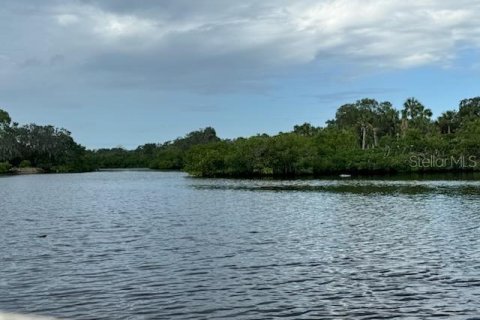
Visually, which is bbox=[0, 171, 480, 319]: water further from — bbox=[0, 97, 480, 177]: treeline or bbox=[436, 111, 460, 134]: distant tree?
bbox=[436, 111, 460, 134]: distant tree

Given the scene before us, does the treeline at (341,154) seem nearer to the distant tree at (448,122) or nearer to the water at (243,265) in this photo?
the distant tree at (448,122)

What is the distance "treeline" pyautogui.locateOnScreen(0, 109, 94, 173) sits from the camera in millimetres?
184250

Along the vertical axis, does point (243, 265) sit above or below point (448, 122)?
below

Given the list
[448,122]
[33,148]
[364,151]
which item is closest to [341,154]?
[364,151]

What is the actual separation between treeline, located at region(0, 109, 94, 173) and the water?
15309cm

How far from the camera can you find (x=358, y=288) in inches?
750

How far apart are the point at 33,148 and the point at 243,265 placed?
183155mm

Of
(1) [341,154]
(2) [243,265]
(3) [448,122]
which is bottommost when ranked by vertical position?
(2) [243,265]

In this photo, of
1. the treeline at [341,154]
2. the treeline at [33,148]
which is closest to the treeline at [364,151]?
the treeline at [341,154]

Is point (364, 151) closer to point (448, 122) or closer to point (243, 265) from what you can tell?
point (448, 122)

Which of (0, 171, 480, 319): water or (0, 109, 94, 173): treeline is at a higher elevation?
(0, 109, 94, 173): treeline

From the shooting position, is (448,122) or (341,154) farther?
(448,122)

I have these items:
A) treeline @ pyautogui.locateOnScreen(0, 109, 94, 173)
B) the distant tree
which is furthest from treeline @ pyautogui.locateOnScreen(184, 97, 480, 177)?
treeline @ pyautogui.locateOnScreen(0, 109, 94, 173)

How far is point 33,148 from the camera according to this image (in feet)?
626
